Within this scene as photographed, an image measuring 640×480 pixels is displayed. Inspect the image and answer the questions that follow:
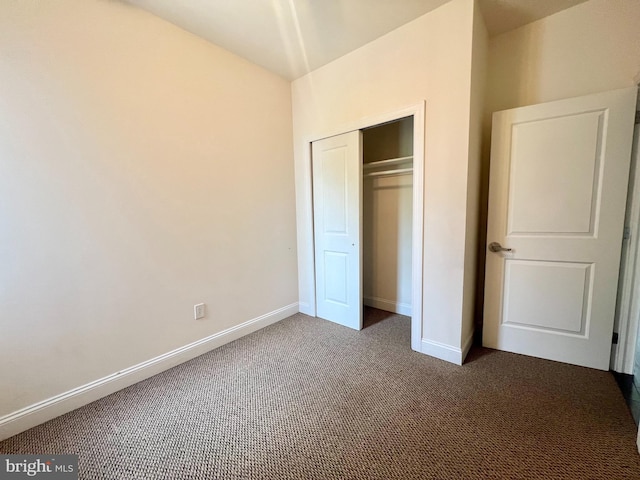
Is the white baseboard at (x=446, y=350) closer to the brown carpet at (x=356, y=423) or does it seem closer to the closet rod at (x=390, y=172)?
the brown carpet at (x=356, y=423)

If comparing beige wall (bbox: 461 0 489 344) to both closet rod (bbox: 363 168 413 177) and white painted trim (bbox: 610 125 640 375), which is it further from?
white painted trim (bbox: 610 125 640 375)

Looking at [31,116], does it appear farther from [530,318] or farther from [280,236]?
[530,318]

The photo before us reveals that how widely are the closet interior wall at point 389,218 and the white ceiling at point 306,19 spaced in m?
0.99

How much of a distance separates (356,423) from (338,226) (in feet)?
5.62

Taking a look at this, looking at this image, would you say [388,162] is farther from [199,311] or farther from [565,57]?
[199,311]

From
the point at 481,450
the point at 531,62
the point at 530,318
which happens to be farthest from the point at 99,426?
the point at 531,62

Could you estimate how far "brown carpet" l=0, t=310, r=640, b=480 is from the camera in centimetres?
124

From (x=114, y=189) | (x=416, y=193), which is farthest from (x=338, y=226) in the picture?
(x=114, y=189)

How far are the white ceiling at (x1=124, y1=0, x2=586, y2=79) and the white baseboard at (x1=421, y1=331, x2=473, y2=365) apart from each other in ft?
8.36

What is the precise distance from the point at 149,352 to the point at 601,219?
11.3 feet

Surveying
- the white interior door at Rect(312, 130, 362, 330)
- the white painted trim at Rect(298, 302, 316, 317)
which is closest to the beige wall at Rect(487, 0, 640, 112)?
the white interior door at Rect(312, 130, 362, 330)

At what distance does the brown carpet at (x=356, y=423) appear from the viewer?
1.24 metres

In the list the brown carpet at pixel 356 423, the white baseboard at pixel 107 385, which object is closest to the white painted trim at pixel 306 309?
the white baseboard at pixel 107 385

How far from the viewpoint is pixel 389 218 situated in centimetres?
310
